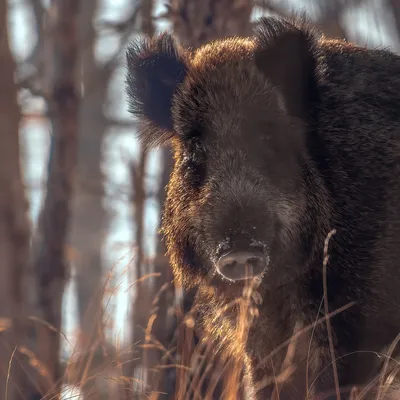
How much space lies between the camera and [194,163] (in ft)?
14.6

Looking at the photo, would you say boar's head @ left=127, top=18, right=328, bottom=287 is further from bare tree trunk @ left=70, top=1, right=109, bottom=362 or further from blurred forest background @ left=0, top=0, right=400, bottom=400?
bare tree trunk @ left=70, top=1, right=109, bottom=362

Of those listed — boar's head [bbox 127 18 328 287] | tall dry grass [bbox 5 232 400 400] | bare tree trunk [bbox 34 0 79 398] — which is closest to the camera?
tall dry grass [bbox 5 232 400 400]

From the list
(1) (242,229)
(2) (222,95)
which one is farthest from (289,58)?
(1) (242,229)

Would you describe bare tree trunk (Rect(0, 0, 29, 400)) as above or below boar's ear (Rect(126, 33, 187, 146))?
below

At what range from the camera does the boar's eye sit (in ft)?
14.3

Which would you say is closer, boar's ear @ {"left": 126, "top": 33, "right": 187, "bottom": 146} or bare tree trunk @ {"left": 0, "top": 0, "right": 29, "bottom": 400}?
boar's ear @ {"left": 126, "top": 33, "right": 187, "bottom": 146}

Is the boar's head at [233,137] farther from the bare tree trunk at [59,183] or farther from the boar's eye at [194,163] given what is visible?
the bare tree trunk at [59,183]

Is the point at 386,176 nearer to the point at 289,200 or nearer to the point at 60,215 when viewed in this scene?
the point at 289,200

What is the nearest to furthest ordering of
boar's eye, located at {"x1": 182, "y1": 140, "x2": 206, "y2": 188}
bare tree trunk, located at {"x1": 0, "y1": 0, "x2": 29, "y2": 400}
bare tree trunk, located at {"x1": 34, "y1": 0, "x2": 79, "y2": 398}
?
boar's eye, located at {"x1": 182, "y1": 140, "x2": 206, "y2": 188}, bare tree trunk, located at {"x1": 34, "y1": 0, "x2": 79, "y2": 398}, bare tree trunk, located at {"x1": 0, "y1": 0, "x2": 29, "y2": 400}

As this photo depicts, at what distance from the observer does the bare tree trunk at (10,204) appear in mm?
8172

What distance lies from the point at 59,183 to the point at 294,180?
353 centimetres

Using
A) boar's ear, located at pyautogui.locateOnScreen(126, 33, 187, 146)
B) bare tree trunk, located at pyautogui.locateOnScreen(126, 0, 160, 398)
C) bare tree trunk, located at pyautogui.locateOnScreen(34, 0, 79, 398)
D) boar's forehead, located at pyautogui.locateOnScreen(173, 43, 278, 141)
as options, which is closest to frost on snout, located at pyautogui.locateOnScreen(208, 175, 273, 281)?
boar's forehead, located at pyautogui.locateOnScreen(173, 43, 278, 141)

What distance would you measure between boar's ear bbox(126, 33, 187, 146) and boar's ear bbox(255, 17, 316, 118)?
52 cm

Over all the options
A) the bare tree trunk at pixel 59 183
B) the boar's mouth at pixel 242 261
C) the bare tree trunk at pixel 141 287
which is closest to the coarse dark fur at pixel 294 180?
the boar's mouth at pixel 242 261
